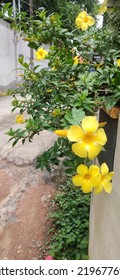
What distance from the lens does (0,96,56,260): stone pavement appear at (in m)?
1.96

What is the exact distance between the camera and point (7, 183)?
9.06 ft

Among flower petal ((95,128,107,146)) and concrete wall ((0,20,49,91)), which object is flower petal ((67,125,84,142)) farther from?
concrete wall ((0,20,49,91))

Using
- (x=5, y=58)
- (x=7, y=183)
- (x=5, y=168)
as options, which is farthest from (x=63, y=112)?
(x=5, y=58)

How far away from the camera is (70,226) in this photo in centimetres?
209

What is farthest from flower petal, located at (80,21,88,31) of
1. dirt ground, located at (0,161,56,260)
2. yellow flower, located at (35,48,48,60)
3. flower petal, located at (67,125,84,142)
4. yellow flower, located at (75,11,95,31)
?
dirt ground, located at (0,161,56,260)

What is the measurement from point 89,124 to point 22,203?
2.09m

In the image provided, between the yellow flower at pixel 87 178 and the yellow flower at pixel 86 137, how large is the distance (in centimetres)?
8

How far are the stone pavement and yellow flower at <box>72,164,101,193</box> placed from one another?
155 centimetres

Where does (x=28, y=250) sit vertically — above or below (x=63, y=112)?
below

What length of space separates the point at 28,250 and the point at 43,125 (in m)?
1.48

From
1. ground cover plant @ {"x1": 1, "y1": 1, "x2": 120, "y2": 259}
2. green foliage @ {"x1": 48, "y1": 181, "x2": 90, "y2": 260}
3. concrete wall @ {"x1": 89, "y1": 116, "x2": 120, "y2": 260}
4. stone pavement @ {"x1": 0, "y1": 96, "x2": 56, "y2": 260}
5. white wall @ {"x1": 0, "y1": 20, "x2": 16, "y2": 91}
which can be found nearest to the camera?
ground cover plant @ {"x1": 1, "y1": 1, "x2": 120, "y2": 259}

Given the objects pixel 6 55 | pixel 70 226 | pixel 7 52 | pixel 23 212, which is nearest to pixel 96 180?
pixel 70 226

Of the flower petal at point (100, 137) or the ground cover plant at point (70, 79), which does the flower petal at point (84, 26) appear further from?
the flower petal at point (100, 137)
